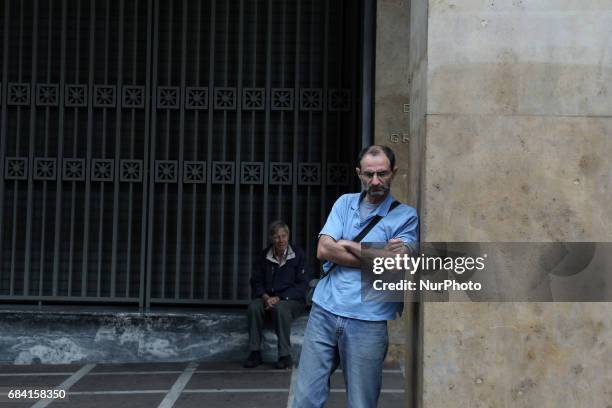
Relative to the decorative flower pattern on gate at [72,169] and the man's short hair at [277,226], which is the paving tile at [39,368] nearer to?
the decorative flower pattern on gate at [72,169]

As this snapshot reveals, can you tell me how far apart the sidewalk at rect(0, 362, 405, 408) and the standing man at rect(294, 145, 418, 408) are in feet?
7.80

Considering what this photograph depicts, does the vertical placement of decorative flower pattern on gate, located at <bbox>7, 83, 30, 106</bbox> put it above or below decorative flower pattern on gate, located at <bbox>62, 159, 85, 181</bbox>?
above

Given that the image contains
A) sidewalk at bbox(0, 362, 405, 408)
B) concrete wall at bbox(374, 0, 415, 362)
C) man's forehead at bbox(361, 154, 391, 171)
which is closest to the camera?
man's forehead at bbox(361, 154, 391, 171)

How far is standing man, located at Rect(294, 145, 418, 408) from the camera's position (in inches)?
180

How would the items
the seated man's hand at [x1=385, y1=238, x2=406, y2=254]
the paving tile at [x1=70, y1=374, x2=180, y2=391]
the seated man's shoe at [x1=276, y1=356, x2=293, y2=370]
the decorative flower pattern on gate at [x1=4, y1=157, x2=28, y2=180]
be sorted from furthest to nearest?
the decorative flower pattern on gate at [x1=4, y1=157, x2=28, y2=180] → the seated man's shoe at [x1=276, y1=356, x2=293, y2=370] → the paving tile at [x1=70, y1=374, x2=180, y2=391] → the seated man's hand at [x1=385, y1=238, x2=406, y2=254]

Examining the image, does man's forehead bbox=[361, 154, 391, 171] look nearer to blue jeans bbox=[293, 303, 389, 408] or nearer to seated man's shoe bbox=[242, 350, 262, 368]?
blue jeans bbox=[293, 303, 389, 408]

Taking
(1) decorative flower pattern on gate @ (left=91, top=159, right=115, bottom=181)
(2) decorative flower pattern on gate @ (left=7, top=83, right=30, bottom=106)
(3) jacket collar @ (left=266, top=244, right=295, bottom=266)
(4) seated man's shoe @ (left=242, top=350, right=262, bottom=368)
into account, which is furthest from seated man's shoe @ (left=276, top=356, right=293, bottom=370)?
(2) decorative flower pattern on gate @ (left=7, top=83, right=30, bottom=106)

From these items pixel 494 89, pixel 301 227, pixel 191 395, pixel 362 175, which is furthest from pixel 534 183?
pixel 301 227

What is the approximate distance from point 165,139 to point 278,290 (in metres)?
1.76

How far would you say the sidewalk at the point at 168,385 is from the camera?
707cm

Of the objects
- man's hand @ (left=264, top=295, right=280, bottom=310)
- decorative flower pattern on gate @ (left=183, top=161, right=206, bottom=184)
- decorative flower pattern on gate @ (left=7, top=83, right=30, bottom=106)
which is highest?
decorative flower pattern on gate @ (left=7, top=83, right=30, bottom=106)

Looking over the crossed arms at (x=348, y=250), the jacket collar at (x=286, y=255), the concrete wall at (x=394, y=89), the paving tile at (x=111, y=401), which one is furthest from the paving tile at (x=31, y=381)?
the crossed arms at (x=348, y=250)

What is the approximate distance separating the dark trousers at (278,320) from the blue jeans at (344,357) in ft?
12.0

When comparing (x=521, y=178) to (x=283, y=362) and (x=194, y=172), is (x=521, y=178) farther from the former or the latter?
(x=194, y=172)
